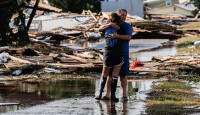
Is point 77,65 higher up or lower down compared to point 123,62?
lower down

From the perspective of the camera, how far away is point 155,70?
57.5 ft

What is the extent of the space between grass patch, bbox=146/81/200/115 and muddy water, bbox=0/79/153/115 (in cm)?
22

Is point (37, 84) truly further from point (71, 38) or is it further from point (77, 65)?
point (71, 38)

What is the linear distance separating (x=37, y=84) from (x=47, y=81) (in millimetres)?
738

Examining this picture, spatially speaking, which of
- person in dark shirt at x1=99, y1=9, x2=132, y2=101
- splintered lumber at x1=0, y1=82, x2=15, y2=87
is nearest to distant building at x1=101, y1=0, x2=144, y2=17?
splintered lumber at x1=0, y1=82, x2=15, y2=87

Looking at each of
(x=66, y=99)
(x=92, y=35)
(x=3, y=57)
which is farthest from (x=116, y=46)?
(x=92, y=35)

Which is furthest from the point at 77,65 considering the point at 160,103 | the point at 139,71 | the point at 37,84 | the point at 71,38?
the point at 71,38

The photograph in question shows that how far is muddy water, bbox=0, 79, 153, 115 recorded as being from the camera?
404 inches

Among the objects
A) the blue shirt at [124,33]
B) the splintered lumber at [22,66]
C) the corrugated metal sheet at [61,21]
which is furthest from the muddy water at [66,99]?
the corrugated metal sheet at [61,21]

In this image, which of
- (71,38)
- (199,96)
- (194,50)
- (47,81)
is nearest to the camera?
(199,96)

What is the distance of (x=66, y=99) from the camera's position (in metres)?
11.9

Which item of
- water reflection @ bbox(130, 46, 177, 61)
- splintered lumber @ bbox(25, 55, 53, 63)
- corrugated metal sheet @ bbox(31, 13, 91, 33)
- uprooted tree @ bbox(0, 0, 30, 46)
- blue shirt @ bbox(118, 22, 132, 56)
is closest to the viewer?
blue shirt @ bbox(118, 22, 132, 56)

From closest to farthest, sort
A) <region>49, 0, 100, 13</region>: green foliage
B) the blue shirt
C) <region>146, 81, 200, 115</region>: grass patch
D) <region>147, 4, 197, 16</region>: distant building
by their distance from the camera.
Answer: <region>146, 81, 200, 115</region>: grass patch → the blue shirt → <region>49, 0, 100, 13</region>: green foliage → <region>147, 4, 197, 16</region>: distant building

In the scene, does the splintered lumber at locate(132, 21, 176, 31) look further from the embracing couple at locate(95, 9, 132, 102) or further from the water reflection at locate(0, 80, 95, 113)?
the embracing couple at locate(95, 9, 132, 102)
